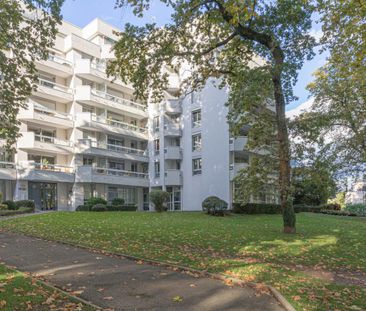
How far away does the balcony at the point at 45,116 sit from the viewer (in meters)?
35.0

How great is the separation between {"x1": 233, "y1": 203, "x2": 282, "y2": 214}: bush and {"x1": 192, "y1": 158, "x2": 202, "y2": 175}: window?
308 inches

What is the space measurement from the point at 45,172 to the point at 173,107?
1561cm

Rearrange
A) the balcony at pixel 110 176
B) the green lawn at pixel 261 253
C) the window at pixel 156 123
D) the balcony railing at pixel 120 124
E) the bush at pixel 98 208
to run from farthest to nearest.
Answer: the window at pixel 156 123
the balcony railing at pixel 120 124
the balcony at pixel 110 176
the bush at pixel 98 208
the green lawn at pixel 261 253

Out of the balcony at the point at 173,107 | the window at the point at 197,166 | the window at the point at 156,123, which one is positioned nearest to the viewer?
the window at the point at 197,166

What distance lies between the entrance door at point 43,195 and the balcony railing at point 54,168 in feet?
6.03

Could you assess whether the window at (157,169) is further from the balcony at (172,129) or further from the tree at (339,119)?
the tree at (339,119)

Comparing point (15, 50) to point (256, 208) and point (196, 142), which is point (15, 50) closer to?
point (256, 208)

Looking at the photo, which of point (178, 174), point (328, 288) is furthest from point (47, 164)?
point (328, 288)

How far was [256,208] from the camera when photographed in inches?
1291

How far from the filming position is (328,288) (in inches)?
298

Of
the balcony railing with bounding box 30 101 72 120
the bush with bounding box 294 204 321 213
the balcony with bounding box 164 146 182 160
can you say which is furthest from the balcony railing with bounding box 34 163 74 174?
the bush with bounding box 294 204 321 213

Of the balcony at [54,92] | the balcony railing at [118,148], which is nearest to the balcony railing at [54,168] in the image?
the balcony railing at [118,148]

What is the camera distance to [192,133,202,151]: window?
130ft

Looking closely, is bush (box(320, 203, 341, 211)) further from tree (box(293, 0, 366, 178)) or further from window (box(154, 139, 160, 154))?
window (box(154, 139, 160, 154))
